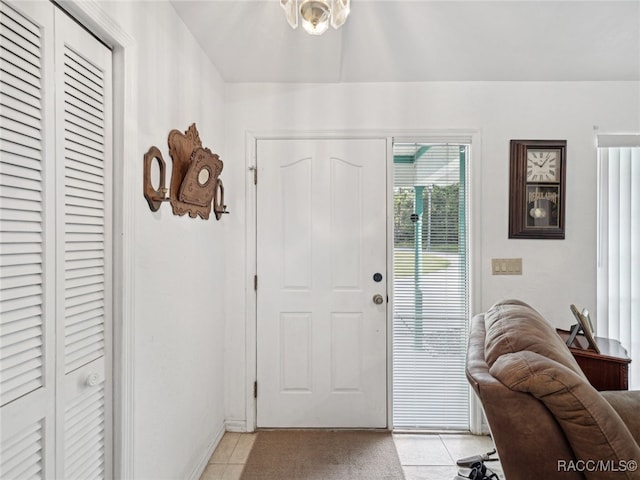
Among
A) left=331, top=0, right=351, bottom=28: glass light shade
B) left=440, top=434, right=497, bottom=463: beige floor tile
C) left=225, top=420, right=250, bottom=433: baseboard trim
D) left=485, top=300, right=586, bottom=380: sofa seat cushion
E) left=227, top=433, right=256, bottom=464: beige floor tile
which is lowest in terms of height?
left=227, top=433, right=256, bottom=464: beige floor tile

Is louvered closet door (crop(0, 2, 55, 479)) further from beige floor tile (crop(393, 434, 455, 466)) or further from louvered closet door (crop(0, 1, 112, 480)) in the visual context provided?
beige floor tile (crop(393, 434, 455, 466))

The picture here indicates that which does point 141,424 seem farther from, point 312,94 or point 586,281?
point 586,281

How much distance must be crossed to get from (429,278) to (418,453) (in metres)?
1.09

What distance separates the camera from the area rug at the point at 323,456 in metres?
1.98

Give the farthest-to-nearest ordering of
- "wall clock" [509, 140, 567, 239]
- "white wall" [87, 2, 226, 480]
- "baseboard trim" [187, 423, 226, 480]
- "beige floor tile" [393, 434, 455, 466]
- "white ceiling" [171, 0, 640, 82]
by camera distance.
Result: "wall clock" [509, 140, 567, 239] < "beige floor tile" [393, 434, 455, 466] < "baseboard trim" [187, 423, 226, 480] < "white ceiling" [171, 0, 640, 82] < "white wall" [87, 2, 226, 480]

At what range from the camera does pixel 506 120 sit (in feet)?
7.97

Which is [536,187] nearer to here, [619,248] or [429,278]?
[619,248]

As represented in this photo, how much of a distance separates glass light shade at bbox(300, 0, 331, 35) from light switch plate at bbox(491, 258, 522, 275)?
1893 millimetres

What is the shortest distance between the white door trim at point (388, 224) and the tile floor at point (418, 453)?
0.40 ft

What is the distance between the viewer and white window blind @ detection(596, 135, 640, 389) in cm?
248

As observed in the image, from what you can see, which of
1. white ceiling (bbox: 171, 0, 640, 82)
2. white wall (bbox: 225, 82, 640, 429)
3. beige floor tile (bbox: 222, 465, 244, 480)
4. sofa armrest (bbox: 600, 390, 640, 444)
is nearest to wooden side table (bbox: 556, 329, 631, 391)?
sofa armrest (bbox: 600, 390, 640, 444)

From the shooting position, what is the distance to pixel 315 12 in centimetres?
118

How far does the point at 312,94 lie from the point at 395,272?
1.35m

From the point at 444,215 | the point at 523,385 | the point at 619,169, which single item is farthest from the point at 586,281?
the point at 523,385
